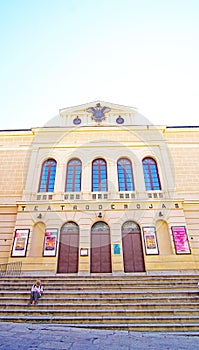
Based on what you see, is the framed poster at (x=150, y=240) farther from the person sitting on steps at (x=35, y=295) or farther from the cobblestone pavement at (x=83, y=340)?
the cobblestone pavement at (x=83, y=340)

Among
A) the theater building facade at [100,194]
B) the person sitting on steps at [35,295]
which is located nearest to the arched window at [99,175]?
the theater building facade at [100,194]

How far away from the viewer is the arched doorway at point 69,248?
43.4 feet

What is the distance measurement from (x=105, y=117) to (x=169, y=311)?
1516cm

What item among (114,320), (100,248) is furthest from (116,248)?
(114,320)

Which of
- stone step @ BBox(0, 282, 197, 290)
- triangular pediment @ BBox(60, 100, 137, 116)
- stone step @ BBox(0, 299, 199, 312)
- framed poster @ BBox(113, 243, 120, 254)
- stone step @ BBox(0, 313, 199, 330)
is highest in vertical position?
triangular pediment @ BBox(60, 100, 137, 116)

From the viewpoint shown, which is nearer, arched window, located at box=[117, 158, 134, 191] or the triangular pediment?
arched window, located at box=[117, 158, 134, 191]

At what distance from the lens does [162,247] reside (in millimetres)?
13547

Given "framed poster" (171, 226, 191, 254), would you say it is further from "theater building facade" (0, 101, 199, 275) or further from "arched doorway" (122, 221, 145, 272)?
"arched doorway" (122, 221, 145, 272)

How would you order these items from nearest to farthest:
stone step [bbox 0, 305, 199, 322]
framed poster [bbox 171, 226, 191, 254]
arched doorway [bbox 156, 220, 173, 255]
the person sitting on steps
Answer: stone step [bbox 0, 305, 199, 322] < the person sitting on steps < framed poster [bbox 171, 226, 191, 254] < arched doorway [bbox 156, 220, 173, 255]

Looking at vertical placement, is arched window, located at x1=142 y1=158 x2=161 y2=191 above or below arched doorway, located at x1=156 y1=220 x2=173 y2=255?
above

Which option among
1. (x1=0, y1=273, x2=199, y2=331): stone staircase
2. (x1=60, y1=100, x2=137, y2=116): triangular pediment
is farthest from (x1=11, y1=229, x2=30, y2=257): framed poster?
(x1=60, y1=100, x2=137, y2=116): triangular pediment

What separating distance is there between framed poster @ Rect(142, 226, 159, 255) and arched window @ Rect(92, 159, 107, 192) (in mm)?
4090

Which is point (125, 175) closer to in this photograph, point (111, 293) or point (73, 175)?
point (73, 175)

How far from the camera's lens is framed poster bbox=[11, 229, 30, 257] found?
13.1 m
